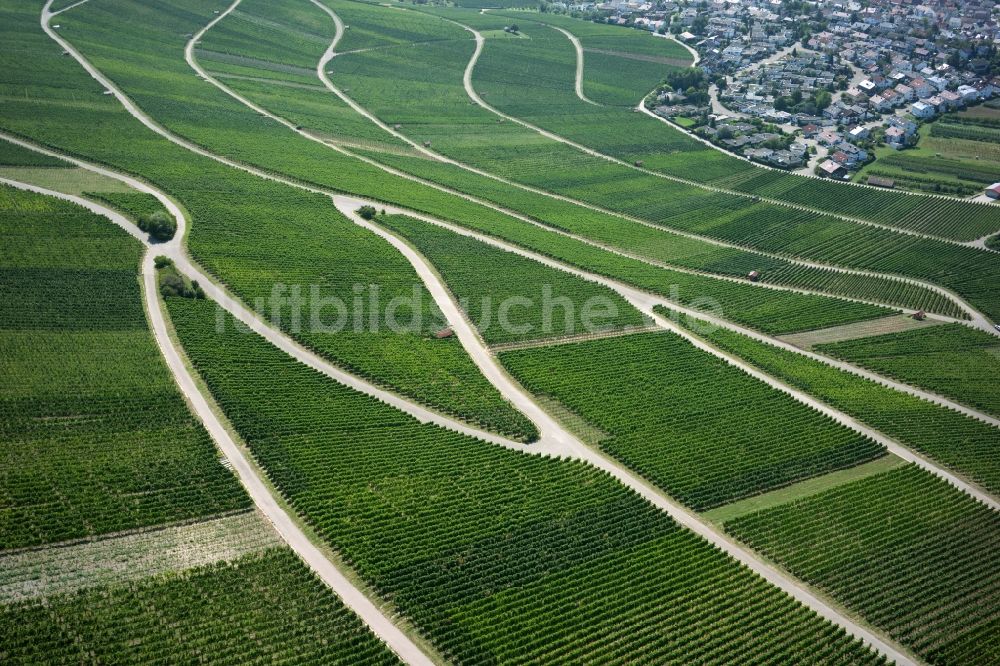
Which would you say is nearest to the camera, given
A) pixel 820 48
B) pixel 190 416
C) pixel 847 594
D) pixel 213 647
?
pixel 213 647

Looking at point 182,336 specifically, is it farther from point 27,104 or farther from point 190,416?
point 27,104

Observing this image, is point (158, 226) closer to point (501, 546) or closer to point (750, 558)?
point (501, 546)

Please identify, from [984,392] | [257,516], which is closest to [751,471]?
[984,392]

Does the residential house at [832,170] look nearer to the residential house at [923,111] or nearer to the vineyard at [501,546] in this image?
the residential house at [923,111]

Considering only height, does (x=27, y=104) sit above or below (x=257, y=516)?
above

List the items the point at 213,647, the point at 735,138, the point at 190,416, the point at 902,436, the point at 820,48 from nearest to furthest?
1. the point at 213,647
2. the point at 190,416
3. the point at 902,436
4. the point at 735,138
5. the point at 820,48

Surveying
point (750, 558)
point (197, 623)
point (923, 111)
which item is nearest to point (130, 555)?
point (197, 623)

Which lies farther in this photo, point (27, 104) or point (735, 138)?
point (735, 138)
